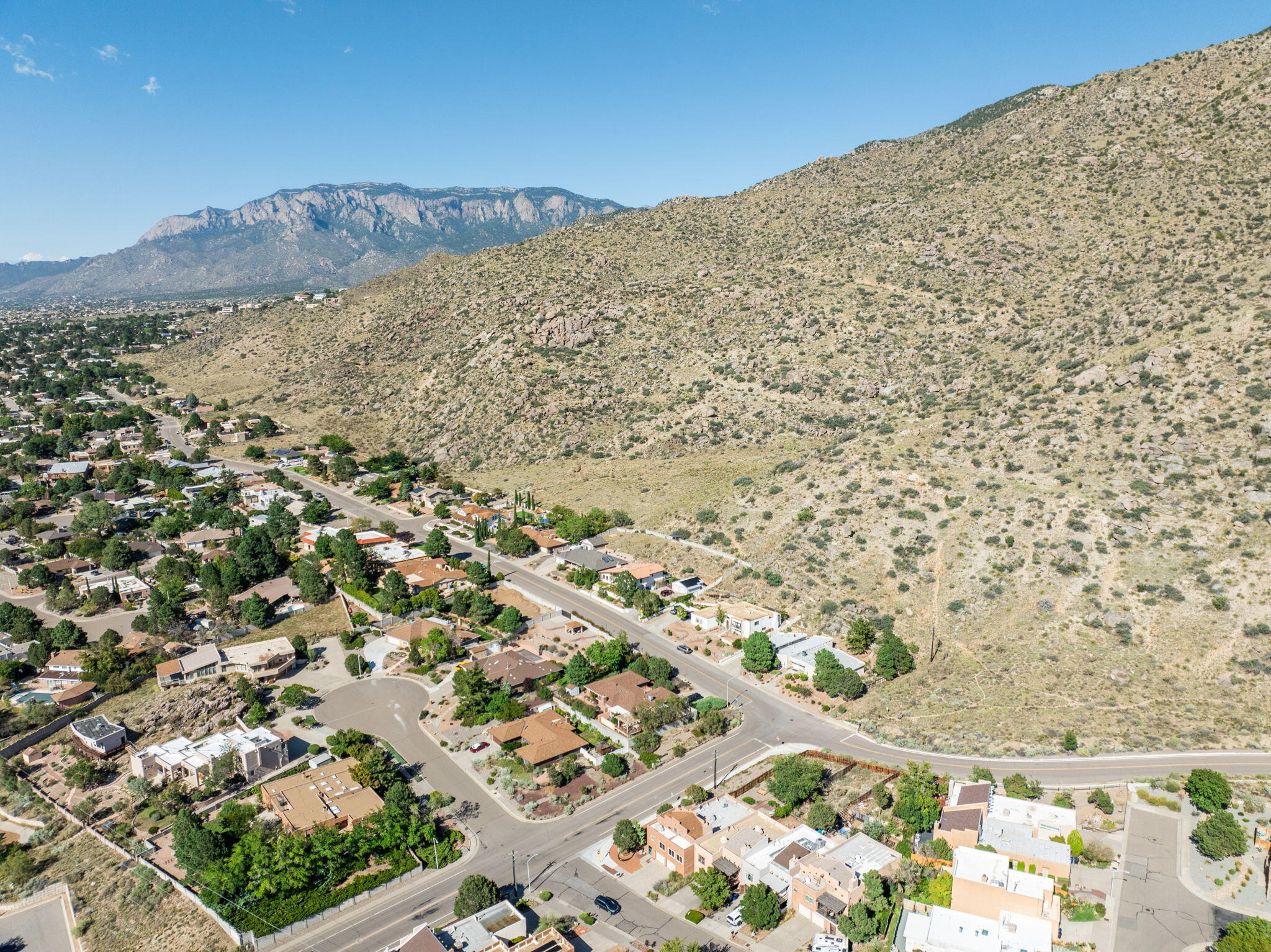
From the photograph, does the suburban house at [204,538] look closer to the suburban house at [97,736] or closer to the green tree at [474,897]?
the suburban house at [97,736]

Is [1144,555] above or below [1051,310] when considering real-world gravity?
below

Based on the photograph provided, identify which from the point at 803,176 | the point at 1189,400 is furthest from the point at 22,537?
the point at 803,176

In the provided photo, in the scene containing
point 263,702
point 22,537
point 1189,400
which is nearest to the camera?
point 263,702

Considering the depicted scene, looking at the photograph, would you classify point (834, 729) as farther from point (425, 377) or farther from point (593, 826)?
point (425, 377)

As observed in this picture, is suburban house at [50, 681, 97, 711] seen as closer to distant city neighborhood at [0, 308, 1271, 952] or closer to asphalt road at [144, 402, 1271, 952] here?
distant city neighborhood at [0, 308, 1271, 952]

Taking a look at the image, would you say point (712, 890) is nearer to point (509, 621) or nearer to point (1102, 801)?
point (1102, 801)

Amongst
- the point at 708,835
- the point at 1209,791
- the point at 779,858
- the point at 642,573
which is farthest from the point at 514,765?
the point at 1209,791

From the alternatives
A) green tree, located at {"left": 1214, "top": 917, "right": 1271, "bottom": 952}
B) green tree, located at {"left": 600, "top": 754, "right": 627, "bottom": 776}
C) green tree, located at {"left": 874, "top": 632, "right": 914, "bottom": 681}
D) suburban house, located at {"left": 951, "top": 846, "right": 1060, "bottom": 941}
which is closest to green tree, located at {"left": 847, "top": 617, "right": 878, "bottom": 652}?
green tree, located at {"left": 874, "top": 632, "right": 914, "bottom": 681}
